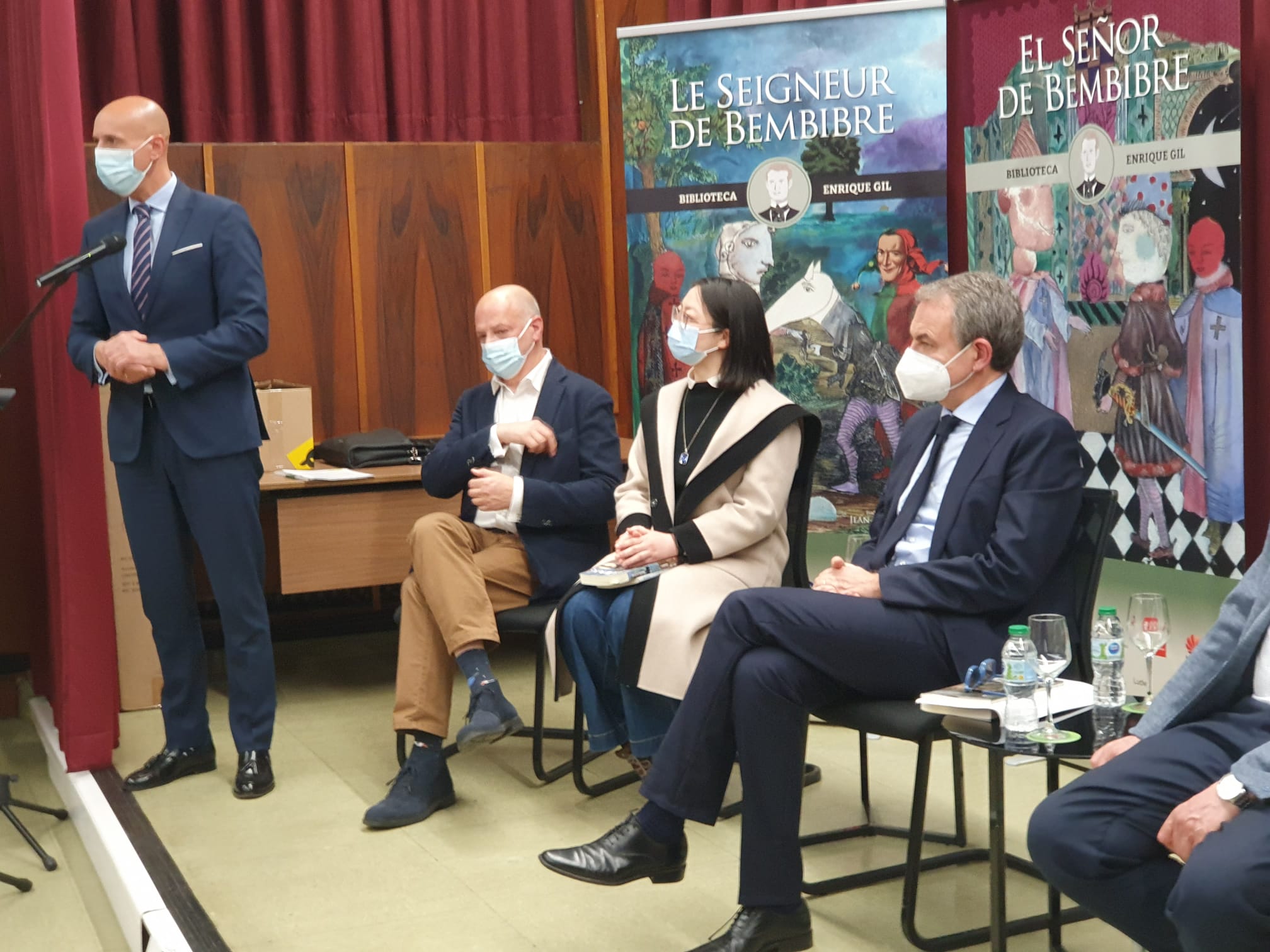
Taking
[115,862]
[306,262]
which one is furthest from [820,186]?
[115,862]

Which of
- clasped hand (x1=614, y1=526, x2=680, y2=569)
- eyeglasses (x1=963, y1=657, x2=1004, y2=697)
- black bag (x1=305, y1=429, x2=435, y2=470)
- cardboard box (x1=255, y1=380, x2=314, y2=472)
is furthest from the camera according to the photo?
cardboard box (x1=255, y1=380, x2=314, y2=472)

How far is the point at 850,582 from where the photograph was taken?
2764 mm

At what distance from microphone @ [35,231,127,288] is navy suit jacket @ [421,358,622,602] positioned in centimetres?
100

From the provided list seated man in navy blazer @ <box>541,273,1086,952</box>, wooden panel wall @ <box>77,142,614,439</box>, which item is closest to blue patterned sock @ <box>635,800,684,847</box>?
seated man in navy blazer @ <box>541,273,1086,952</box>

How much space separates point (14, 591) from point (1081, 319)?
3367mm

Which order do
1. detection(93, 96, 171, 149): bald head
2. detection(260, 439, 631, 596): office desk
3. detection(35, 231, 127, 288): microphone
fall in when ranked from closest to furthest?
detection(35, 231, 127, 288): microphone → detection(93, 96, 171, 149): bald head → detection(260, 439, 631, 596): office desk

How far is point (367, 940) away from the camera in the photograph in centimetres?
277

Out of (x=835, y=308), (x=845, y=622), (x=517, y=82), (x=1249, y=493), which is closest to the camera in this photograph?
(x=845, y=622)

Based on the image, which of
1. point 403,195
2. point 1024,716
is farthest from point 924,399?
point 403,195

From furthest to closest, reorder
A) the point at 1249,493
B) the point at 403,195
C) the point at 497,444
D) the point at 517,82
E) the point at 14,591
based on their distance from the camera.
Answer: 1. the point at 517,82
2. the point at 403,195
3. the point at 14,591
4. the point at 497,444
5. the point at 1249,493

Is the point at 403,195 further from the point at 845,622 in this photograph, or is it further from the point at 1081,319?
the point at 845,622

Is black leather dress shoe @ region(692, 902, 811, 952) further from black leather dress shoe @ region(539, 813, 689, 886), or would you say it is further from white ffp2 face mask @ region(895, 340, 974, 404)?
white ffp2 face mask @ region(895, 340, 974, 404)

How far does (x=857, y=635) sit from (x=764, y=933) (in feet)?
1.77

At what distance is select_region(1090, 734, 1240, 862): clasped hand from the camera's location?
1955 millimetres
